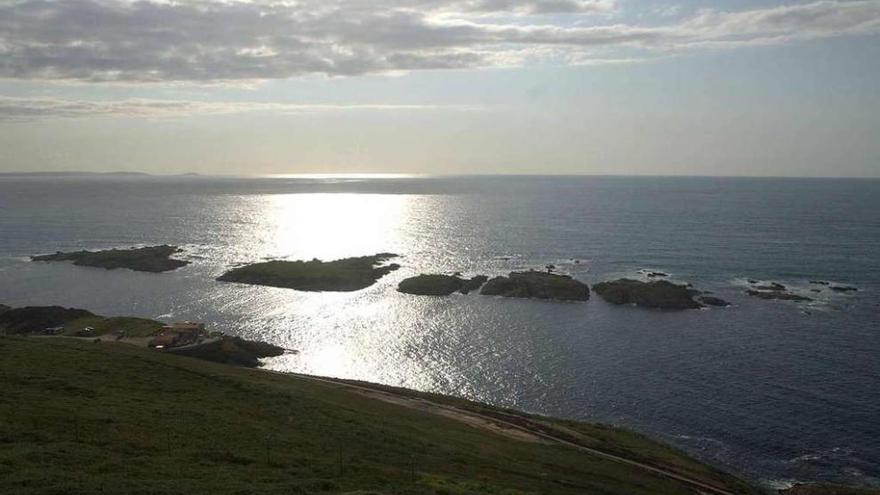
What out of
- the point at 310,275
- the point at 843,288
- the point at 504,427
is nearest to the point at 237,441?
the point at 504,427

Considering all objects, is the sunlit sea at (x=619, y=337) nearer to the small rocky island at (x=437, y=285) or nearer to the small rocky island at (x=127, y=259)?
the small rocky island at (x=437, y=285)

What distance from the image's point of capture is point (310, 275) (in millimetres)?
123125

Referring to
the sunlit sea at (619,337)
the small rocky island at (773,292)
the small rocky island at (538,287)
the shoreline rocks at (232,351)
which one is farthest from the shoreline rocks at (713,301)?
the shoreline rocks at (232,351)

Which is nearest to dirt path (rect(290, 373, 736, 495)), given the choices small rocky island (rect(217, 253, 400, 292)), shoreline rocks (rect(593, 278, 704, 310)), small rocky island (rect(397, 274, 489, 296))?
small rocky island (rect(397, 274, 489, 296))

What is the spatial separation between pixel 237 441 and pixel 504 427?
75.7ft

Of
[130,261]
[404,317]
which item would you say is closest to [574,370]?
[404,317]

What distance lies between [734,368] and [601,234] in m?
121

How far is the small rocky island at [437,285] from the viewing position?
113m

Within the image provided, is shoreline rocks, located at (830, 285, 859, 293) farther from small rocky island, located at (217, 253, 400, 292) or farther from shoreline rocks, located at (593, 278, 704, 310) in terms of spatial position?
small rocky island, located at (217, 253, 400, 292)

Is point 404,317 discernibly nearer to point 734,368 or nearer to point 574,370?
point 574,370

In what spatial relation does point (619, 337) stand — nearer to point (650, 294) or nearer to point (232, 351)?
point (650, 294)

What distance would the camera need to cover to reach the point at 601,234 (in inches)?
7431

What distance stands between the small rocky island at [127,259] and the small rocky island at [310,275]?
18419 mm

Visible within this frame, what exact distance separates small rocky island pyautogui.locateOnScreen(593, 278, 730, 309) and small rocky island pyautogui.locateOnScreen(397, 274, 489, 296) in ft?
73.9
